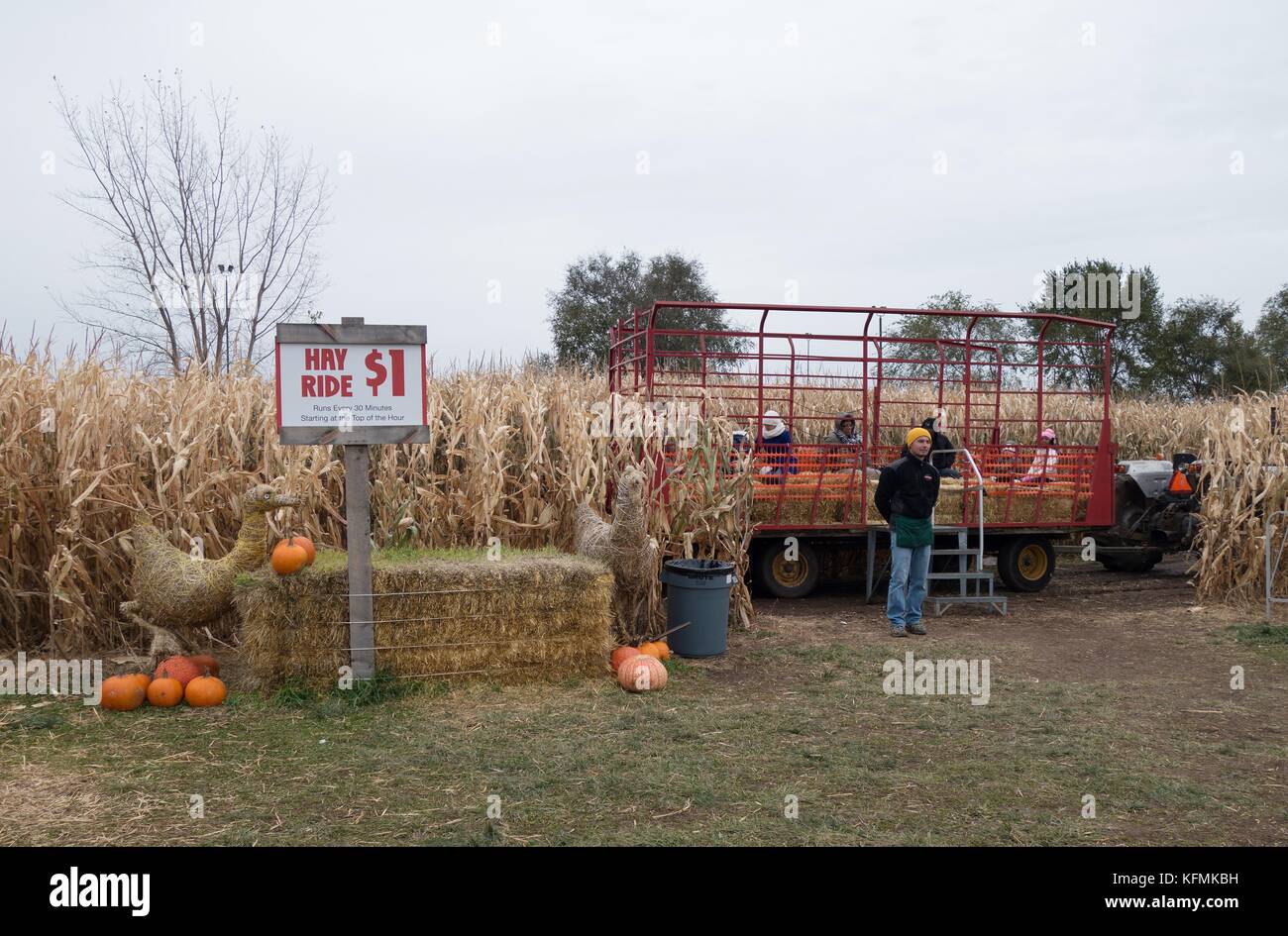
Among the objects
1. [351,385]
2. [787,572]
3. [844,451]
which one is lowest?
[787,572]

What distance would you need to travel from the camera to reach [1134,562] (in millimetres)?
13820

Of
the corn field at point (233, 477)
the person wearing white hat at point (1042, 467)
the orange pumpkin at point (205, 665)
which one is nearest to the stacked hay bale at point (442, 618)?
the orange pumpkin at point (205, 665)

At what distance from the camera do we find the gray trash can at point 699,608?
25.8 ft

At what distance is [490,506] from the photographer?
7.89 meters

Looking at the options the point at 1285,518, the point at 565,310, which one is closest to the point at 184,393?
the point at 1285,518

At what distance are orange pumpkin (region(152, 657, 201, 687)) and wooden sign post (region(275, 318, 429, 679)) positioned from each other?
100 cm

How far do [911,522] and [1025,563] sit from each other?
11.8 feet

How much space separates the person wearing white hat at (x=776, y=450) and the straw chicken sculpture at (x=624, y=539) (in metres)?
2.87

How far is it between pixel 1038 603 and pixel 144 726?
8943 mm

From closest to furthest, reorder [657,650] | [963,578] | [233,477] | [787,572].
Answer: [657,650] < [233,477] < [963,578] < [787,572]

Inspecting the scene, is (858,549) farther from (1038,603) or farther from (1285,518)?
(1285,518)

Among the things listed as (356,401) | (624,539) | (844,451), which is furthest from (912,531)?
(356,401)

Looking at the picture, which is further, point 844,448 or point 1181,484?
point 1181,484

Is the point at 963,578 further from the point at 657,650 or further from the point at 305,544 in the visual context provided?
the point at 305,544
